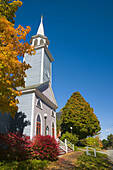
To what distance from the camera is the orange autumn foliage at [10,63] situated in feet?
17.4

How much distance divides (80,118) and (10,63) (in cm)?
2140

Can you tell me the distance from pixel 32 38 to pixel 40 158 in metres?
18.3

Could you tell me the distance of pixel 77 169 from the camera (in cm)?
660

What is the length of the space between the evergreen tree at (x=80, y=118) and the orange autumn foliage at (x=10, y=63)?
64.7 feet

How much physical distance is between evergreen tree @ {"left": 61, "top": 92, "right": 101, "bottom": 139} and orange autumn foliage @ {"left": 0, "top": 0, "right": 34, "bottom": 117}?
19.7 metres

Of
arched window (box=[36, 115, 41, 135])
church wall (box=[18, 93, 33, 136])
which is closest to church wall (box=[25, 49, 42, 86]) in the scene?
church wall (box=[18, 93, 33, 136])

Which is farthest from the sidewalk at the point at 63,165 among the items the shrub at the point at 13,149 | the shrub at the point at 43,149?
the shrub at the point at 13,149

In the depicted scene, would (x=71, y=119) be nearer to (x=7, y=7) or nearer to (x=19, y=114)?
(x=19, y=114)

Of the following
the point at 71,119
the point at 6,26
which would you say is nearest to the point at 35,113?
the point at 6,26

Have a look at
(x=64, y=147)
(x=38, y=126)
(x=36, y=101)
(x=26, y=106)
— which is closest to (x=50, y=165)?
(x=38, y=126)

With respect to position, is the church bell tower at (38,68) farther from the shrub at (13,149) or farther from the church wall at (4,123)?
the shrub at (13,149)

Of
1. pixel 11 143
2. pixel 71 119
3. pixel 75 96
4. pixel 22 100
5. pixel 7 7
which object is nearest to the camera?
pixel 7 7

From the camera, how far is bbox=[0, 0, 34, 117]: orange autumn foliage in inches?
209

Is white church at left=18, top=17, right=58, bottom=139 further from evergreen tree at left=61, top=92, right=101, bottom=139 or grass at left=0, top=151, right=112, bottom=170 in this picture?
Result: evergreen tree at left=61, top=92, right=101, bottom=139
